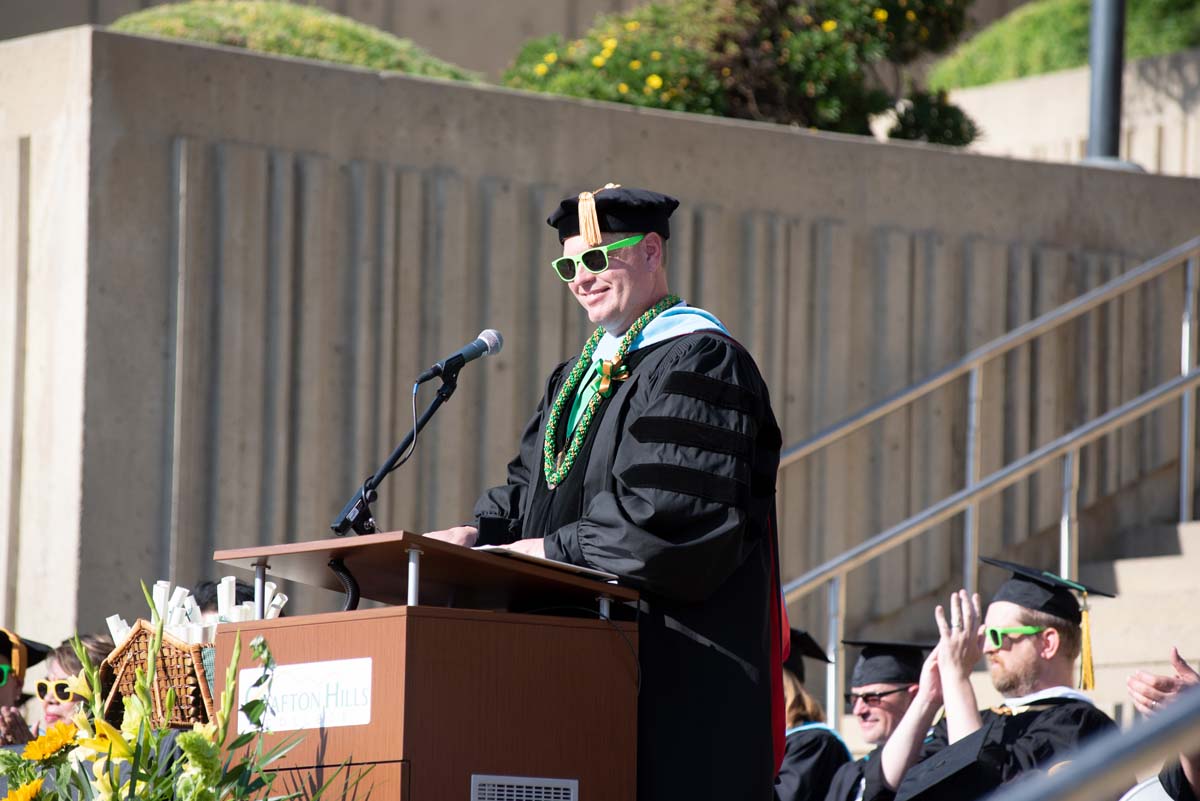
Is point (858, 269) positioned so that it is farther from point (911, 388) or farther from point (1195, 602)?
point (1195, 602)

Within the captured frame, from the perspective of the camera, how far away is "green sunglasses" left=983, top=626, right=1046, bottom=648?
545 cm

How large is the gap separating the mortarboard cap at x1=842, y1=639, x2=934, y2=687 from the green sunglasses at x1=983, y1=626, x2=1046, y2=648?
1.44 ft

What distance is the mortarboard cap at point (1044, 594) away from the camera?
5.46m

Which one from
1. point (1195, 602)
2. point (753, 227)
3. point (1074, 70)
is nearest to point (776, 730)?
point (1195, 602)

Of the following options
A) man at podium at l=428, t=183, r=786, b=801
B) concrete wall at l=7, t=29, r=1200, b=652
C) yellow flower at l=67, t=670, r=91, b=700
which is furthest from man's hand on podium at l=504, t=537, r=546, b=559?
concrete wall at l=7, t=29, r=1200, b=652

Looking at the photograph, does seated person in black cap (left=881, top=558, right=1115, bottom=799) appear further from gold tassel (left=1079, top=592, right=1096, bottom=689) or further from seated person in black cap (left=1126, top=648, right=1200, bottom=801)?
seated person in black cap (left=1126, top=648, right=1200, bottom=801)

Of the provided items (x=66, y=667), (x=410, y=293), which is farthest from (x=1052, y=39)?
(x=66, y=667)

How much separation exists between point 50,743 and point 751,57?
6864mm

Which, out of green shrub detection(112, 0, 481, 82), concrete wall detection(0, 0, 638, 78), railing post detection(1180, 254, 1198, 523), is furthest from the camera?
concrete wall detection(0, 0, 638, 78)

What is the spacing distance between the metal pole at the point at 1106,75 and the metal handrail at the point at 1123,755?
7.59 metres

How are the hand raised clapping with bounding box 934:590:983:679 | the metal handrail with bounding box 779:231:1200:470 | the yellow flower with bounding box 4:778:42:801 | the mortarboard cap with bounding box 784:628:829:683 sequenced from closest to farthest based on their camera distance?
1. the yellow flower with bounding box 4:778:42:801
2. the hand raised clapping with bounding box 934:590:983:679
3. the mortarboard cap with bounding box 784:628:829:683
4. the metal handrail with bounding box 779:231:1200:470

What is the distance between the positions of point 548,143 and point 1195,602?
3.01m

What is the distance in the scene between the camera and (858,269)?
834cm

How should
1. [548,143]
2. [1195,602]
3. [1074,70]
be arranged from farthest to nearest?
[1074,70]
[548,143]
[1195,602]
